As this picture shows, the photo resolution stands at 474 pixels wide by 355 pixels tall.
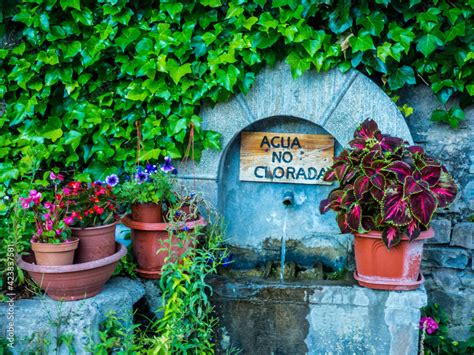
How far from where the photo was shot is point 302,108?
3.58 meters

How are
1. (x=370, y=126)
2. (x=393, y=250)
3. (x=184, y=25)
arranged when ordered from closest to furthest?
(x=393, y=250), (x=370, y=126), (x=184, y=25)

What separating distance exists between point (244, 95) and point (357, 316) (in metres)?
1.52

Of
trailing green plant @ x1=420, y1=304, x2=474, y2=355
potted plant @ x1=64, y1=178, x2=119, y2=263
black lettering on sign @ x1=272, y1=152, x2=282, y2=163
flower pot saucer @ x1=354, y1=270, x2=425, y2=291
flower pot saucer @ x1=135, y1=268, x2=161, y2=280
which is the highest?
black lettering on sign @ x1=272, y1=152, x2=282, y2=163

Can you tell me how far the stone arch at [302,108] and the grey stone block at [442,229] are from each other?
0.61 metres

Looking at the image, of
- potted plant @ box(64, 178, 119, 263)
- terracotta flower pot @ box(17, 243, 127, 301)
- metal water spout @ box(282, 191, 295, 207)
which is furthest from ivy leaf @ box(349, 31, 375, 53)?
terracotta flower pot @ box(17, 243, 127, 301)

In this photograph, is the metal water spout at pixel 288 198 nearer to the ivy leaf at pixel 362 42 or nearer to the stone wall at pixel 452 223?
the stone wall at pixel 452 223

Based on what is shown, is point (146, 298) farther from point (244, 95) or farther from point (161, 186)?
point (244, 95)

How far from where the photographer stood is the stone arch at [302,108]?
11.4ft

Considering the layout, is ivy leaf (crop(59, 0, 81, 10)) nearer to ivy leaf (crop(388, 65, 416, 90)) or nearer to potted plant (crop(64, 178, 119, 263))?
potted plant (crop(64, 178, 119, 263))

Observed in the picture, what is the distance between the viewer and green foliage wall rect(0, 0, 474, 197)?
3.40m

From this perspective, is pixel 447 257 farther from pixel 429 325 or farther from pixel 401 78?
pixel 401 78

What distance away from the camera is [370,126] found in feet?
10.7

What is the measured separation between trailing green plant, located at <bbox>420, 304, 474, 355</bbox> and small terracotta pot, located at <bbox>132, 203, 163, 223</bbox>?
1.78 metres

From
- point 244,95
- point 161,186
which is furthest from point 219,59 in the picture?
point 161,186
